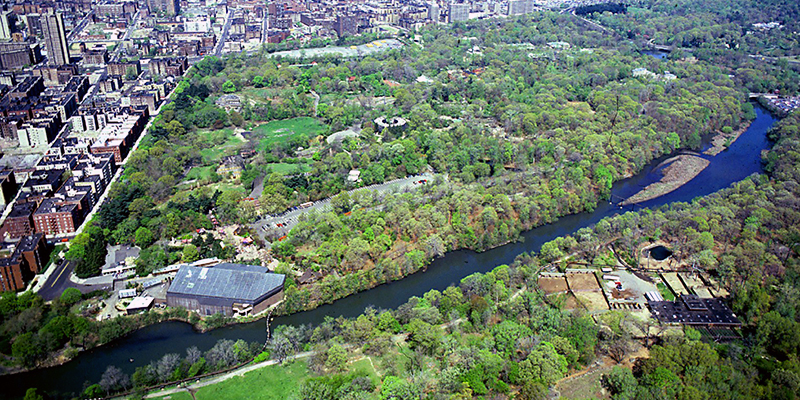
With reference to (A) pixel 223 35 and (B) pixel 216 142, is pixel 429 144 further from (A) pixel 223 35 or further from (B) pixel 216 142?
(A) pixel 223 35

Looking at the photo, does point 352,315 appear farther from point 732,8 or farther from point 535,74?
point 732,8

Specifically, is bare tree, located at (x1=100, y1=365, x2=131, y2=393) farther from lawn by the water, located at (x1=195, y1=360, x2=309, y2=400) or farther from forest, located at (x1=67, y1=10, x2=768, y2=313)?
forest, located at (x1=67, y1=10, x2=768, y2=313)

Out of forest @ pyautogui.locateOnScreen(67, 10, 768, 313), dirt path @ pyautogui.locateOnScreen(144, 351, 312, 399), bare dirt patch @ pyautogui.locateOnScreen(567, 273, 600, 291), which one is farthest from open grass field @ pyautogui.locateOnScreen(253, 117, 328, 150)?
bare dirt patch @ pyautogui.locateOnScreen(567, 273, 600, 291)

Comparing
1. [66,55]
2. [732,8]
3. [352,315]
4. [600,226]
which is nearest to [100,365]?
[352,315]

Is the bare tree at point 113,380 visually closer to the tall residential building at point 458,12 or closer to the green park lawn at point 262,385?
the green park lawn at point 262,385

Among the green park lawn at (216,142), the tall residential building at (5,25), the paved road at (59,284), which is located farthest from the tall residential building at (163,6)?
the paved road at (59,284)

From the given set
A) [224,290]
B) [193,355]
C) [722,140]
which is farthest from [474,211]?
[722,140]

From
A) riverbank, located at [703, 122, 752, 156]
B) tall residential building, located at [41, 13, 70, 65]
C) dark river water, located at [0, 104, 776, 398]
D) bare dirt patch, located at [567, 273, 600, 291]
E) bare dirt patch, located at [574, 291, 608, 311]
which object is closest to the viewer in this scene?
dark river water, located at [0, 104, 776, 398]
